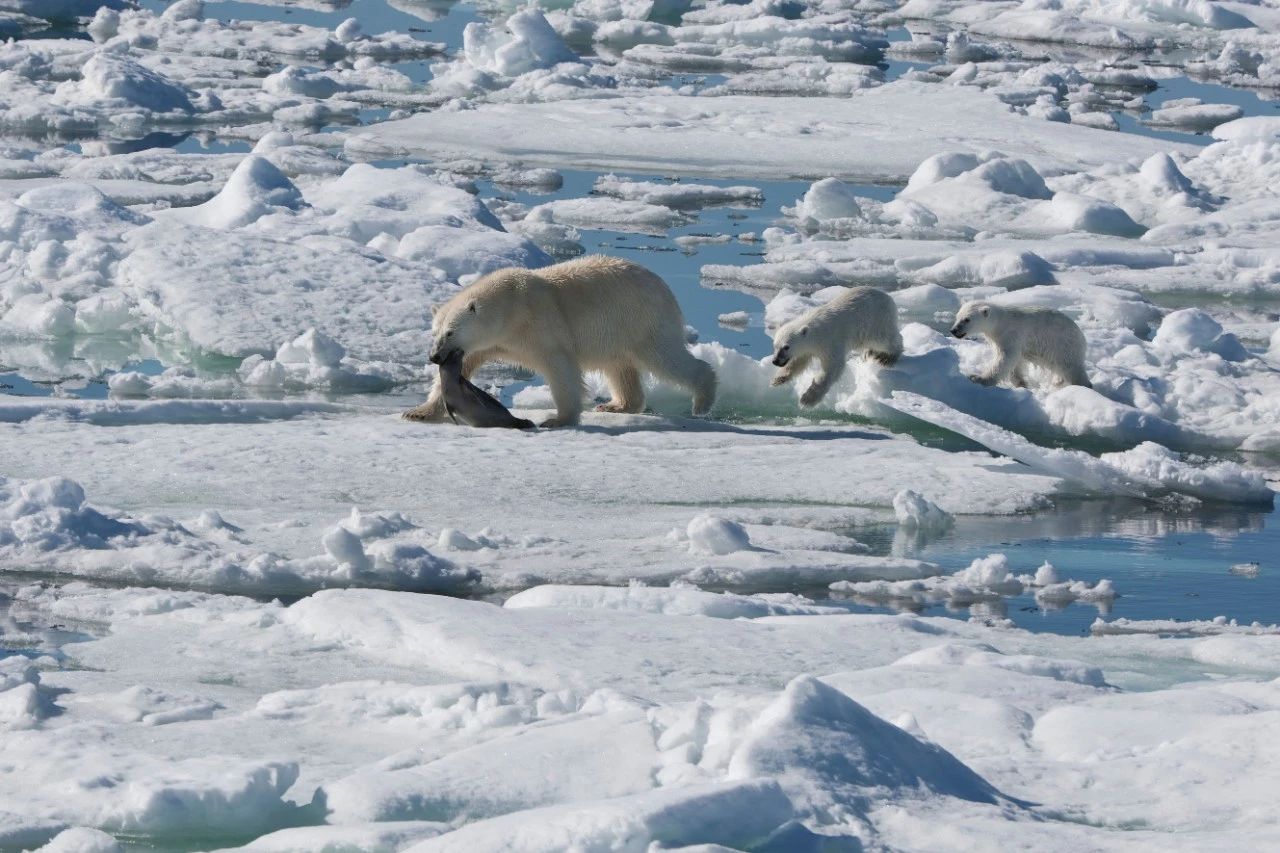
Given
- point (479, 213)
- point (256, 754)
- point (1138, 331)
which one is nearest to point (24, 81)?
point (479, 213)

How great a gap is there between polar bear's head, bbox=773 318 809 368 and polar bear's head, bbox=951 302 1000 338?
0.93m

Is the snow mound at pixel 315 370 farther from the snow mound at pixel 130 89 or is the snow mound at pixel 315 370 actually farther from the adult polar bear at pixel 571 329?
the snow mound at pixel 130 89

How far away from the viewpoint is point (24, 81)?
17.6m

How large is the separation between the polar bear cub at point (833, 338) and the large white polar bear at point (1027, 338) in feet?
1.48

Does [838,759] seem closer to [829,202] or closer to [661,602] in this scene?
[661,602]

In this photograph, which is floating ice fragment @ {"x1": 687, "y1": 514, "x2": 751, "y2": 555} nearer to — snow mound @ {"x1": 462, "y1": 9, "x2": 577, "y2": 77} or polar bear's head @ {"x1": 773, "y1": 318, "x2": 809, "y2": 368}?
polar bear's head @ {"x1": 773, "y1": 318, "x2": 809, "y2": 368}

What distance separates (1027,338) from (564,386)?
2192 millimetres

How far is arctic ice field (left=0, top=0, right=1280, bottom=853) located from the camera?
3.38 meters

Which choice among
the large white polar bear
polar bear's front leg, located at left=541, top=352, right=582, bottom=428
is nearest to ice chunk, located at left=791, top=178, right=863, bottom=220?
the large white polar bear

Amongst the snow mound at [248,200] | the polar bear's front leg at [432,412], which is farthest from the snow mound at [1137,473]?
the snow mound at [248,200]

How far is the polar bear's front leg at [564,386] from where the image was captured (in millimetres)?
7117

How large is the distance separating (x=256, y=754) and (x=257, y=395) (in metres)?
4.19

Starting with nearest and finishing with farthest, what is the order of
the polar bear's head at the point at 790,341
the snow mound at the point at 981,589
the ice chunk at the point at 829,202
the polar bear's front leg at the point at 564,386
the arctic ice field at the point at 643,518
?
the arctic ice field at the point at 643,518
the snow mound at the point at 981,589
the polar bear's front leg at the point at 564,386
the polar bear's head at the point at 790,341
the ice chunk at the point at 829,202

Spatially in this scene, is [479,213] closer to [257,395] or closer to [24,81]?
[257,395]
